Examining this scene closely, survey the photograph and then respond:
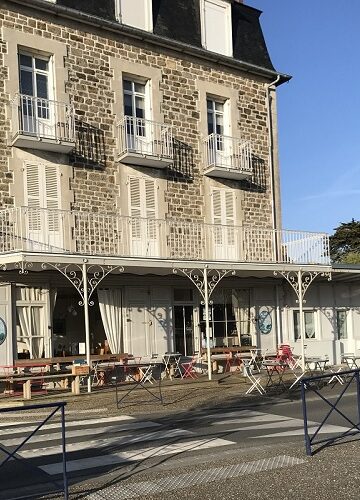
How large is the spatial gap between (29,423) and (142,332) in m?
6.22

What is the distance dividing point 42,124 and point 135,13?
14.6 feet

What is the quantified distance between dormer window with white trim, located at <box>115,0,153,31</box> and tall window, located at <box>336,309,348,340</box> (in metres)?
10.6

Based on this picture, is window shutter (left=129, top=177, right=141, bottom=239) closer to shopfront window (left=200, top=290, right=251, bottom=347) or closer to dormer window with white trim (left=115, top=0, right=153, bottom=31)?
shopfront window (left=200, top=290, right=251, bottom=347)

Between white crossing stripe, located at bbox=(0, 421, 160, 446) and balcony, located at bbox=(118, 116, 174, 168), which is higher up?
balcony, located at bbox=(118, 116, 174, 168)

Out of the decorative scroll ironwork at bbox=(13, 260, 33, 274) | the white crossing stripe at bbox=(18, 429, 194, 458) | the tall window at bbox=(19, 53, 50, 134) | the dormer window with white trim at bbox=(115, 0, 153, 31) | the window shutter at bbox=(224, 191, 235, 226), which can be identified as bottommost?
the white crossing stripe at bbox=(18, 429, 194, 458)

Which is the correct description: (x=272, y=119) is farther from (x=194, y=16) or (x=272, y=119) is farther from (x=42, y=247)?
(x=42, y=247)

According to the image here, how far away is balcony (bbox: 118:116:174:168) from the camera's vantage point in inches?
648

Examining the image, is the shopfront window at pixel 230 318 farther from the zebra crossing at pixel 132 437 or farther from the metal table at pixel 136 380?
the zebra crossing at pixel 132 437

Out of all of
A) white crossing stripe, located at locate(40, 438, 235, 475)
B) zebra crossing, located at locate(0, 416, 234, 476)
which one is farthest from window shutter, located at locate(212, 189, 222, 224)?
white crossing stripe, located at locate(40, 438, 235, 475)

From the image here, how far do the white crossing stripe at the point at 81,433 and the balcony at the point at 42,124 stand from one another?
7315 mm

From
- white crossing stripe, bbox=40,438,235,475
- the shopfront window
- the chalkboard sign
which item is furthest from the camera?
the chalkboard sign

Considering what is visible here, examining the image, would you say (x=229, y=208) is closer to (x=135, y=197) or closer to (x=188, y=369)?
(x=135, y=197)

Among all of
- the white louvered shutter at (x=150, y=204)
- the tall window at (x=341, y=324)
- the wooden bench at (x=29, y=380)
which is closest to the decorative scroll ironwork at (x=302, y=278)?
the tall window at (x=341, y=324)

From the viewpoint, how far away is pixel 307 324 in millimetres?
19906
